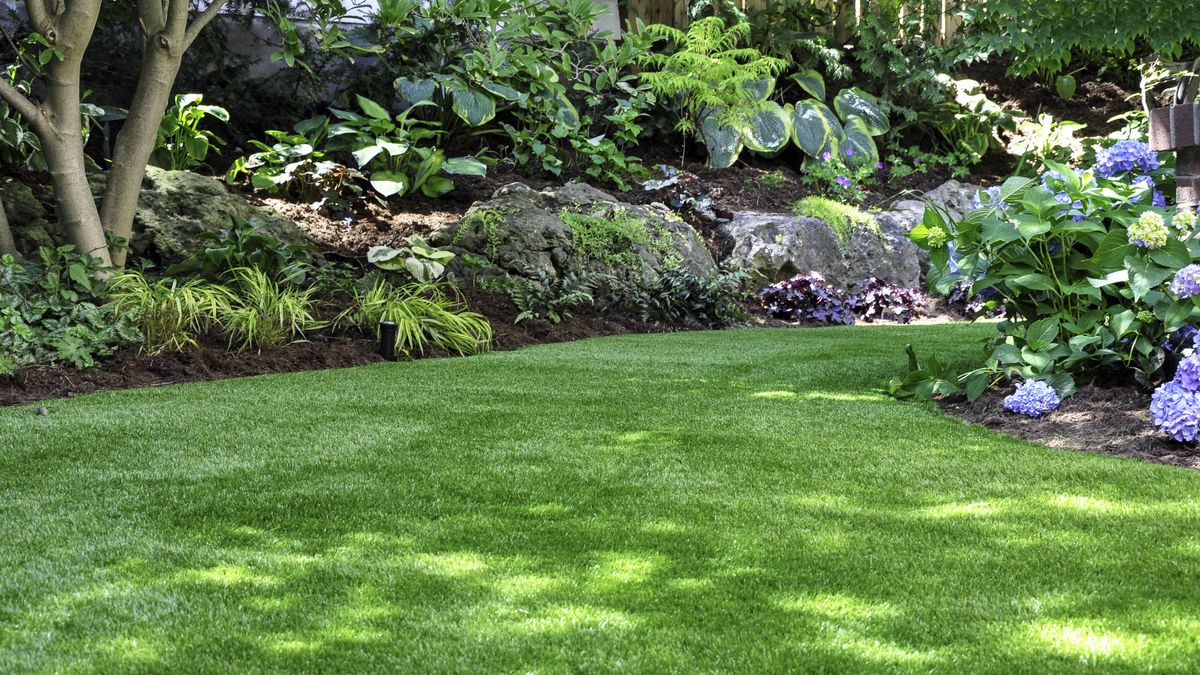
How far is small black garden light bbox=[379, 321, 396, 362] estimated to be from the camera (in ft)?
18.4

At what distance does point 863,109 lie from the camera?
11.0 metres

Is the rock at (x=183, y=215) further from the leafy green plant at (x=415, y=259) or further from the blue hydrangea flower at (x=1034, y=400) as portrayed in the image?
the blue hydrangea flower at (x=1034, y=400)

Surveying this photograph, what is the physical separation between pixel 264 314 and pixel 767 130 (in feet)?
20.6

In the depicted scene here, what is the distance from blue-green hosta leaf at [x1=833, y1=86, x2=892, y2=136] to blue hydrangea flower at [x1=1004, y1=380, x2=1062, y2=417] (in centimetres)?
747

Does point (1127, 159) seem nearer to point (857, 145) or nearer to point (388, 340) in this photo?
point (388, 340)

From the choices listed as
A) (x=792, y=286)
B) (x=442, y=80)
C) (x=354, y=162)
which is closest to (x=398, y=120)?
(x=354, y=162)

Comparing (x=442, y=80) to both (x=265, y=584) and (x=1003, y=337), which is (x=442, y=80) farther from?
(x=265, y=584)

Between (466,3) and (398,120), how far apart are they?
199 cm

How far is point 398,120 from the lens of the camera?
823cm

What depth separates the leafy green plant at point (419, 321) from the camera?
5.74m

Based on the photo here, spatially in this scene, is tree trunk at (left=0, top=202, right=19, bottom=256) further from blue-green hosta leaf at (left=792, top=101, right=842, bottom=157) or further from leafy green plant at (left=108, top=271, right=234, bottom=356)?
blue-green hosta leaf at (left=792, top=101, right=842, bottom=157)

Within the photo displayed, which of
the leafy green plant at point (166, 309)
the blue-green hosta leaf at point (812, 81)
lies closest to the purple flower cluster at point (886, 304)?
the blue-green hosta leaf at point (812, 81)

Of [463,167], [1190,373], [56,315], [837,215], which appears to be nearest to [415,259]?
[463,167]

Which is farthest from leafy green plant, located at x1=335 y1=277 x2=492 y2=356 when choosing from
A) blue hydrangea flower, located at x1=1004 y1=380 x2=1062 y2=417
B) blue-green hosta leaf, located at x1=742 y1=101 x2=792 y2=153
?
blue-green hosta leaf, located at x1=742 y1=101 x2=792 y2=153
